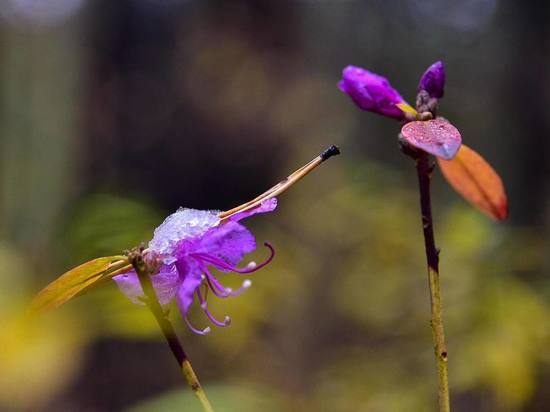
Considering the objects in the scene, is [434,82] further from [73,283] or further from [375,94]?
[73,283]

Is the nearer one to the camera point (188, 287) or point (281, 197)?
point (188, 287)

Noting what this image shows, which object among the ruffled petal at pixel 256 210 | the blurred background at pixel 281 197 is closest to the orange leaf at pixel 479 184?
the ruffled petal at pixel 256 210

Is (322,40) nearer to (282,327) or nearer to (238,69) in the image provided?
(238,69)

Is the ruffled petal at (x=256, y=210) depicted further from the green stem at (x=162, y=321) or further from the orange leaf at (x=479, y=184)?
the orange leaf at (x=479, y=184)

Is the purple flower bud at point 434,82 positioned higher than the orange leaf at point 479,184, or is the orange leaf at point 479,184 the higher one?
the purple flower bud at point 434,82

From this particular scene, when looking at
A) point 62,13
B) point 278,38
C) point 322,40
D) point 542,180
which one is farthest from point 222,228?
point 62,13

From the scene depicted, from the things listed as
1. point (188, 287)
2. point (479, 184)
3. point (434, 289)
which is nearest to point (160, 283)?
point (188, 287)
